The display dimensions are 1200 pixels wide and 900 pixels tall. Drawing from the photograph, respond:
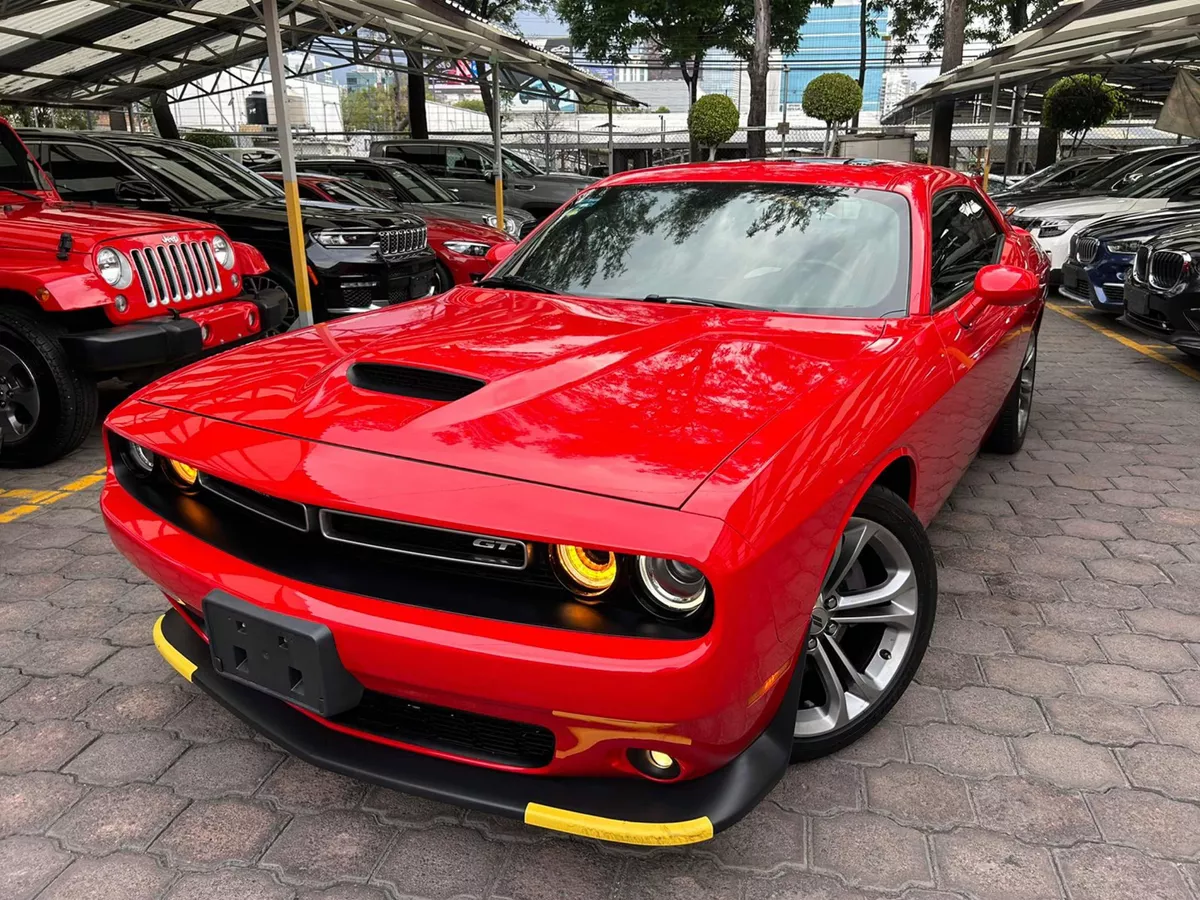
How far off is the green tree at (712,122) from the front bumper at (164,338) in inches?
794

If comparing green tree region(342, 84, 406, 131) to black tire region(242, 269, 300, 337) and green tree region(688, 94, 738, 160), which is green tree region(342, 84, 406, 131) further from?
black tire region(242, 269, 300, 337)

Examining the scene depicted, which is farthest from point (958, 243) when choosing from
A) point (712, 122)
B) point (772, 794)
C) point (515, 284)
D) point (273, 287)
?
point (712, 122)

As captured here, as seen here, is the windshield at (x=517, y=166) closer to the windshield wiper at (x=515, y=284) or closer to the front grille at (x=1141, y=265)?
the front grille at (x=1141, y=265)

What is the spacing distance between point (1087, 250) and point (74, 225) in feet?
27.6

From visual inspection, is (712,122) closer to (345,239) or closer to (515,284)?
(345,239)

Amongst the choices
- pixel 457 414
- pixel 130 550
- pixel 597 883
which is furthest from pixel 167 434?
pixel 597 883

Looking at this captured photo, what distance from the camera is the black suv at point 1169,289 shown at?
6.28 metres

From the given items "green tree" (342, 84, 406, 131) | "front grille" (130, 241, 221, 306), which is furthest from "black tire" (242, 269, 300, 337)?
"green tree" (342, 84, 406, 131)

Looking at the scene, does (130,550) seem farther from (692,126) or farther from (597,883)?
(692,126)

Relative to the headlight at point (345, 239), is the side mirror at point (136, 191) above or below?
above

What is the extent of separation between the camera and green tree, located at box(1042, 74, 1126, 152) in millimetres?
20531

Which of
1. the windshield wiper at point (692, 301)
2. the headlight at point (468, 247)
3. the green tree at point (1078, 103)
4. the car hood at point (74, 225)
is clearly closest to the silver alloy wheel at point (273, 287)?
the car hood at point (74, 225)

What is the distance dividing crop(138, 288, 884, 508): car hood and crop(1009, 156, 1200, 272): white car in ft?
28.9

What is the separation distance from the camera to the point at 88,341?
4.43 meters
